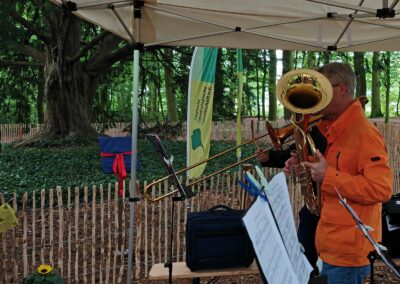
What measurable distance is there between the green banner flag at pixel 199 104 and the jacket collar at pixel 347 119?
3.31 metres

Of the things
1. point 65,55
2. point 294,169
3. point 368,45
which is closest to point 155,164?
point 65,55

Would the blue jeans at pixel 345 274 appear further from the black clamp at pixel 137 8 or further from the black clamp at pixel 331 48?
the black clamp at pixel 331 48

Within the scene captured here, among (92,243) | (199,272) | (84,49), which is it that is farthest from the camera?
(84,49)

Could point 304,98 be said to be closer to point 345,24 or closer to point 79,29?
point 345,24

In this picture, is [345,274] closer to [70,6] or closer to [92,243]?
[70,6]

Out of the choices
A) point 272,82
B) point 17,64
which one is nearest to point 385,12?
point 17,64

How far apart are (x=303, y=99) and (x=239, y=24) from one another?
192 cm

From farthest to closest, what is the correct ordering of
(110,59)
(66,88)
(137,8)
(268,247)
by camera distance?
(110,59) < (66,88) < (137,8) < (268,247)

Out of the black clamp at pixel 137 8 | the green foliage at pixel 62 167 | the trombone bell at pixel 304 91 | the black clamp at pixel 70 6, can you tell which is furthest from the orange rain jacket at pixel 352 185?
the green foliage at pixel 62 167

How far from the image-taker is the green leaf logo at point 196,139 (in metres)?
5.98

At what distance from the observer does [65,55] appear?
1573 centimetres

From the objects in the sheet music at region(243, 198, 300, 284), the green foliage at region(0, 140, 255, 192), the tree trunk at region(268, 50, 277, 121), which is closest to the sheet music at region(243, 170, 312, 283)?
the sheet music at region(243, 198, 300, 284)

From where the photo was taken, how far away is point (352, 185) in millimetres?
2449

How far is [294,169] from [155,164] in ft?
33.3
